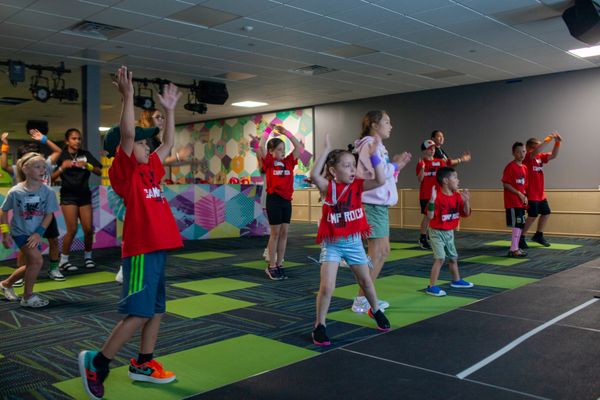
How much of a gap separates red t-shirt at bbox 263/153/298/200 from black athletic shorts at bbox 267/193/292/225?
0.05 m

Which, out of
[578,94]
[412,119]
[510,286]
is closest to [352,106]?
[412,119]

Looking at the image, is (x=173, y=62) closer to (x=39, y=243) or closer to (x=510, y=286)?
(x=39, y=243)

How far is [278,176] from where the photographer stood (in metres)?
5.35

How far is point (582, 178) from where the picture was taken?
979cm

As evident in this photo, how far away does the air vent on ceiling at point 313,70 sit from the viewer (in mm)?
9633

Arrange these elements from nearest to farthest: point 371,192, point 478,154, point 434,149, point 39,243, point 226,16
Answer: point 371,192, point 39,243, point 226,16, point 434,149, point 478,154

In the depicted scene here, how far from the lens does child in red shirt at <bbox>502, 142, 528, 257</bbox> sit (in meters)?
6.82

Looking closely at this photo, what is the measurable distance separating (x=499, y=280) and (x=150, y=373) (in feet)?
12.4

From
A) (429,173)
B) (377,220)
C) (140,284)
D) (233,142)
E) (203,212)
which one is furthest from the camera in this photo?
(233,142)

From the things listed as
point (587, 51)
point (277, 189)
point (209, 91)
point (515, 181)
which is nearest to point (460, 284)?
point (277, 189)

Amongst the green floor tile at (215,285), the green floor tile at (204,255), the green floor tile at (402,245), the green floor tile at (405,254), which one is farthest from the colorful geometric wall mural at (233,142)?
the green floor tile at (215,285)

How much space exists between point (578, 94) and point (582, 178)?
1599 millimetres

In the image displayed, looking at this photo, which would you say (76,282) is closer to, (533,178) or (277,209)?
(277,209)

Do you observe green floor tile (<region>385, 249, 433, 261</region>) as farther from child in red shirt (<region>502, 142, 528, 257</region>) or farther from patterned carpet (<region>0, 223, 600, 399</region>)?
child in red shirt (<region>502, 142, 528, 257</region>)
